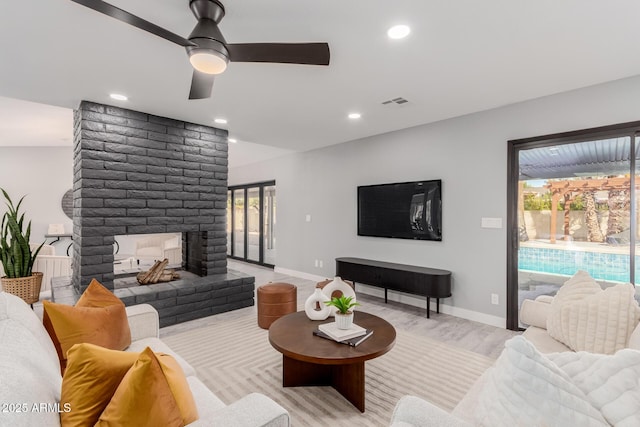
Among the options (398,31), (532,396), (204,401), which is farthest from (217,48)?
(532,396)

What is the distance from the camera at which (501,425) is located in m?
0.94

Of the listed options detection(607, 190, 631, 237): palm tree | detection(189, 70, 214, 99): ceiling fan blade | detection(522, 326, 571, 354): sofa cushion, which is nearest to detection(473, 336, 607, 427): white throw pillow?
detection(522, 326, 571, 354): sofa cushion

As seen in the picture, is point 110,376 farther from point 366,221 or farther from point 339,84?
point 366,221

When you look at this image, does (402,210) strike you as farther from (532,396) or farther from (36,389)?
(36,389)

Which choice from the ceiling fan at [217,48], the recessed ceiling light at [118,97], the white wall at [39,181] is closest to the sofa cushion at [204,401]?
the ceiling fan at [217,48]

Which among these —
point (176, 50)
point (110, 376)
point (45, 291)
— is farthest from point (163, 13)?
point (45, 291)

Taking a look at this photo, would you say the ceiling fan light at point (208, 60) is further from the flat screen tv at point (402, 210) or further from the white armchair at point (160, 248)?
the white armchair at point (160, 248)

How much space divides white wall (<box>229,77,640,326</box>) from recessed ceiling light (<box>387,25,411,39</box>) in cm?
208

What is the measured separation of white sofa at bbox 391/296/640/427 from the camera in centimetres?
104

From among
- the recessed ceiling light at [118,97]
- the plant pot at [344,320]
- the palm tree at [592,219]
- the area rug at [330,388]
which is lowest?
the area rug at [330,388]

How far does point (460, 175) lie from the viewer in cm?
390

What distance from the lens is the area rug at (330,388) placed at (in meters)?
2.06

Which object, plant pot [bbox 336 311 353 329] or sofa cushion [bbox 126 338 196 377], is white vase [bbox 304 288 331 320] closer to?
plant pot [bbox 336 311 353 329]

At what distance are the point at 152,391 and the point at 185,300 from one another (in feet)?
9.54
